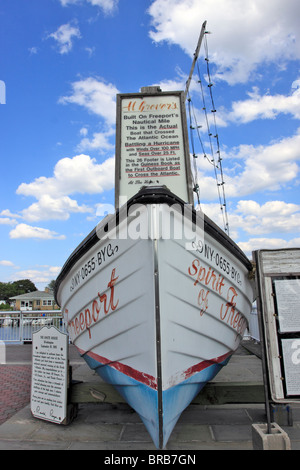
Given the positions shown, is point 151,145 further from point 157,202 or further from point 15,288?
point 15,288

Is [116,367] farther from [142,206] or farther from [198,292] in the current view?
[142,206]

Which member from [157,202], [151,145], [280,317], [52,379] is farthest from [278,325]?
[151,145]

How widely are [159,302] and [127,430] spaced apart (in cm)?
169

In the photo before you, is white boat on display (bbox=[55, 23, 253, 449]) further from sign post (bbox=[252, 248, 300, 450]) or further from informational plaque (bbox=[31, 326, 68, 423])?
sign post (bbox=[252, 248, 300, 450])

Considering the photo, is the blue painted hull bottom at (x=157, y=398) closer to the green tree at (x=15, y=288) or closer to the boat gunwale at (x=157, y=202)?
the boat gunwale at (x=157, y=202)

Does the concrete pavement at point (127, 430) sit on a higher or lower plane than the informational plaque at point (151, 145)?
lower

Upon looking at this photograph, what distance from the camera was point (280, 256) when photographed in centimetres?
266

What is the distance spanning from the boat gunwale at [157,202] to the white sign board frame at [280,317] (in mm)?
433

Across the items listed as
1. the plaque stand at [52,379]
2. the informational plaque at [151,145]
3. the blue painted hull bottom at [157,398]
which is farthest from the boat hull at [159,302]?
the informational plaque at [151,145]

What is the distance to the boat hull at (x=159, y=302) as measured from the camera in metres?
2.42

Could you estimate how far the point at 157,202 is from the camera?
2.52 m

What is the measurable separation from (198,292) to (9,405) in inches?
126

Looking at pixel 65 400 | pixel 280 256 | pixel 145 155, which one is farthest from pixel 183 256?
pixel 145 155

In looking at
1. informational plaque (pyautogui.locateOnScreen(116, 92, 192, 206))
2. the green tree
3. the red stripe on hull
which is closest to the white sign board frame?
the red stripe on hull
